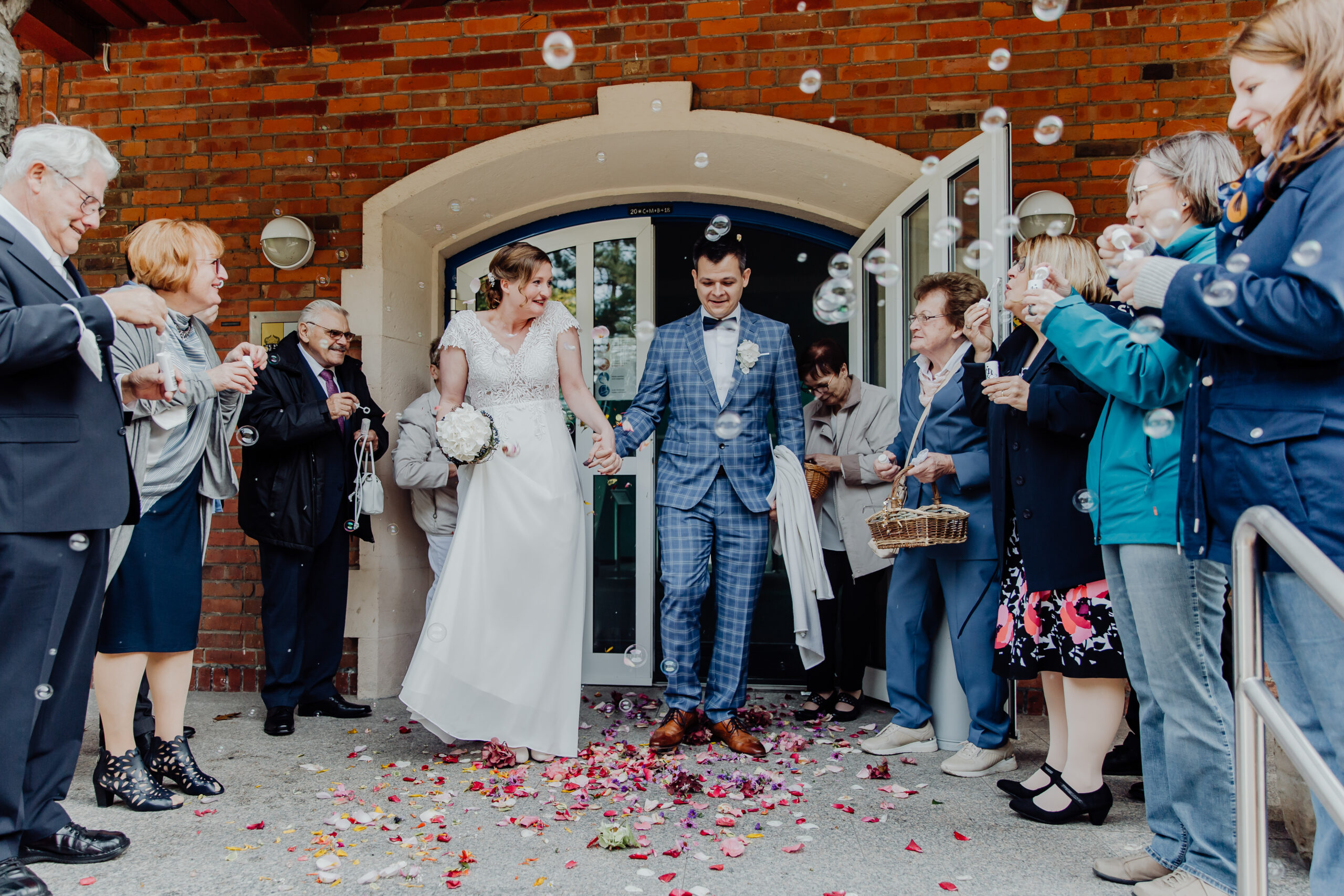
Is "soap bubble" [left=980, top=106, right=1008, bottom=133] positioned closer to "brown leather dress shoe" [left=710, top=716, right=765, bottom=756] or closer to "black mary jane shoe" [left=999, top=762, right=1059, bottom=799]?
"black mary jane shoe" [left=999, top=762, right=1059, bottom=799]

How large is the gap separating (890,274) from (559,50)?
2.04 meters

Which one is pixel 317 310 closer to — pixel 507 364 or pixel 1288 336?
pixel 507 364

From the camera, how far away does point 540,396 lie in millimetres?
3744

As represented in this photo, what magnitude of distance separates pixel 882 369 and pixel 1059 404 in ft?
7.71

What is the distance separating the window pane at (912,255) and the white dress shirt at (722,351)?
106cm

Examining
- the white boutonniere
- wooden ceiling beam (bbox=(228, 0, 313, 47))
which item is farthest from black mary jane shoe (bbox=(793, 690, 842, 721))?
wooden ceiling beam (bbox=(228, 0, 313, 47))

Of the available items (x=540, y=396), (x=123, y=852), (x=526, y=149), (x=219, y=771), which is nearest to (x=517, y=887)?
(x=123, y=852)

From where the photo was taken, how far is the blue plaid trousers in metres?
3.76

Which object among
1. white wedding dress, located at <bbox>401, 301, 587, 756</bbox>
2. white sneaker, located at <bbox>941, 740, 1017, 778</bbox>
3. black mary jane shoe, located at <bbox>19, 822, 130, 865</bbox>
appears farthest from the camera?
white wedding dress, located at <bbox>401, 301, 587, 756</bbox>

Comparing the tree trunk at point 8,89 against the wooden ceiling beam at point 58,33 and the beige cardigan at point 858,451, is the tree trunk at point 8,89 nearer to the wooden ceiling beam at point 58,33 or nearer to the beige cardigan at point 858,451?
the wooden ceiling beam at point 58,33

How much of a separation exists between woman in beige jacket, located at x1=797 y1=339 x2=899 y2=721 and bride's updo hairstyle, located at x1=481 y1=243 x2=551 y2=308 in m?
1.47

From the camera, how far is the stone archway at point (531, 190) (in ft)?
15.7

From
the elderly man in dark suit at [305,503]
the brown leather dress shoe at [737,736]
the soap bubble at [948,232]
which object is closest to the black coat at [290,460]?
the elderly man in dark suit at [305,503]

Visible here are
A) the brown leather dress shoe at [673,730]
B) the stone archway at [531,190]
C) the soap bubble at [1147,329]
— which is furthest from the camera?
the stone archway at [531,190]
